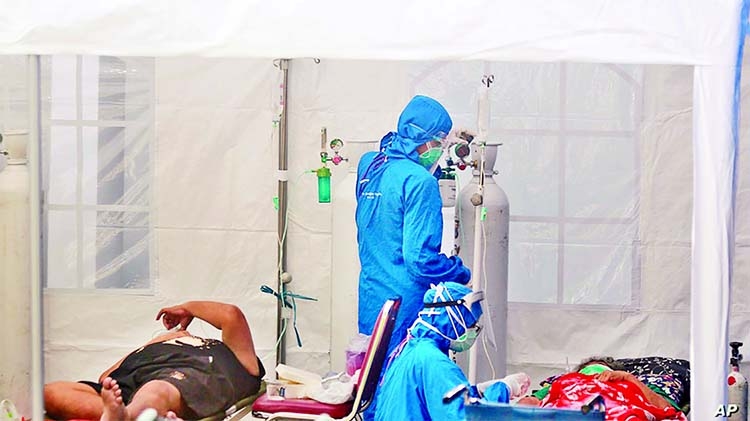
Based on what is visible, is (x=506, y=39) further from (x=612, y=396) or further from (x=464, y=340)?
(x=612, y=396)

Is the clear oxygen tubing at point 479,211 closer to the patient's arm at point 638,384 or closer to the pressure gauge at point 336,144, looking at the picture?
the patient's arm at point 638,384

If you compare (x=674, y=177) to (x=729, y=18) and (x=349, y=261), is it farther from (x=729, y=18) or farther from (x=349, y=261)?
(x=729, y=18)

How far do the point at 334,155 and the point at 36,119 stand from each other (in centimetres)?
177

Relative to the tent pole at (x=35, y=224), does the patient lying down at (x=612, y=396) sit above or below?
below

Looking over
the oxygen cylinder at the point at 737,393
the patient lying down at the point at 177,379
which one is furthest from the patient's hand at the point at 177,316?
the oxygen cylinder at the point at 737,393

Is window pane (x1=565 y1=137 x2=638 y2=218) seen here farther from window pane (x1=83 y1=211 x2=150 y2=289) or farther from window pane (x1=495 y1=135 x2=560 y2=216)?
window pane (x1=83 y1=211 x2=150 y2=289)

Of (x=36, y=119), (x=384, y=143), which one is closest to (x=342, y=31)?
(x=36, y=119)

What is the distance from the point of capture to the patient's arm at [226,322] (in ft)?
13.7

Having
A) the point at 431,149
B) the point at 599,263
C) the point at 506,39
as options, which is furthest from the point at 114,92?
the point at 506,39

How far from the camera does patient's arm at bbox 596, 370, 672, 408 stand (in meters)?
3.92

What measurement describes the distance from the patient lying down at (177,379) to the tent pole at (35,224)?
0.28 m

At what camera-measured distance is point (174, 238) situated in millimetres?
4953

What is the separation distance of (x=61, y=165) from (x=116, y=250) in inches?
17.9

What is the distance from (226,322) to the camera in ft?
14.1
